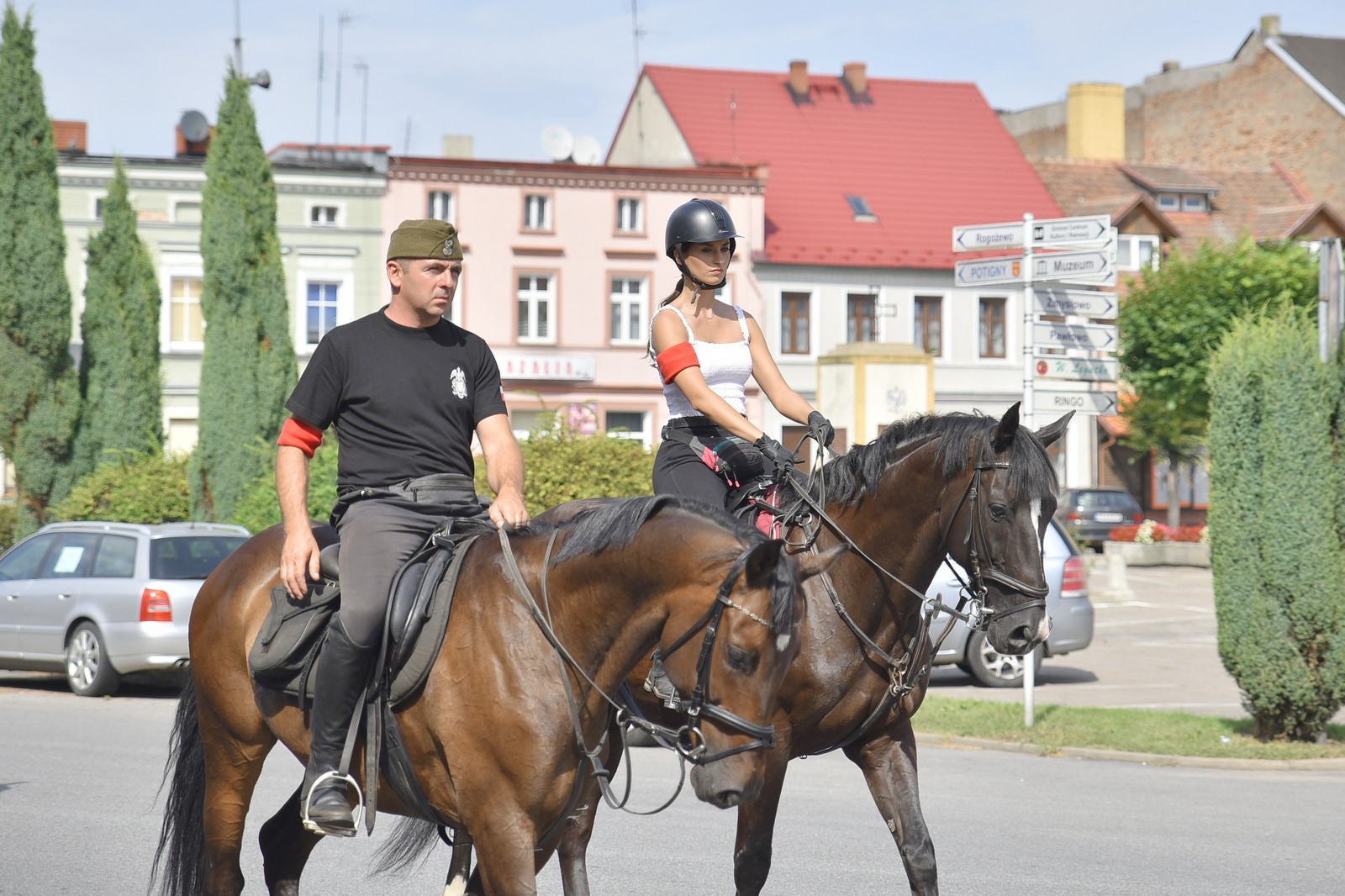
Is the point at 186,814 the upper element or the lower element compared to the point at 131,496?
lower

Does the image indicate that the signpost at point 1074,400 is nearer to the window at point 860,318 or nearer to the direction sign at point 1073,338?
the direction sign at point 1073,338

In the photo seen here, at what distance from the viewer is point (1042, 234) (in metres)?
14.0

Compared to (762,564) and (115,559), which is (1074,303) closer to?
(115,559)

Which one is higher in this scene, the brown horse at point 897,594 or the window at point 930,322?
the window at point 930,322

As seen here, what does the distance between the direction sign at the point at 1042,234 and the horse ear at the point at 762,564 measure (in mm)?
9698

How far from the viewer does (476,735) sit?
4.71 metres

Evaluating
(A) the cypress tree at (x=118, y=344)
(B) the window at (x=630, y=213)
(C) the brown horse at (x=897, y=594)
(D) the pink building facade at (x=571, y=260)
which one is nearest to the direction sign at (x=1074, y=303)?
(C) the brown horse at (x=897, y=594)

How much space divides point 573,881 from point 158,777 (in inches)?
216

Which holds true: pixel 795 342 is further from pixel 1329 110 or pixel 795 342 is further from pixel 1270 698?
pixel 1270 698

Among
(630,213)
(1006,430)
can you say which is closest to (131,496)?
(1006,430)

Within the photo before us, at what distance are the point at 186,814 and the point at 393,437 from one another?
191cm

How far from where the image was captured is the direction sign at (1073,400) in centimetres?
1418

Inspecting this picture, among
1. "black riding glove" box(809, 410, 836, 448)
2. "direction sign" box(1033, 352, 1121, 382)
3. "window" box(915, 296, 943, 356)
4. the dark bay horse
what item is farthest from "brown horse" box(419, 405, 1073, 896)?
"window" box(915, 296, 943, 356)

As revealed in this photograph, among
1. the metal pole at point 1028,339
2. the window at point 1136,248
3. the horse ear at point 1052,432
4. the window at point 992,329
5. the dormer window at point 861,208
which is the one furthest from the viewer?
the window at point 1136,248
